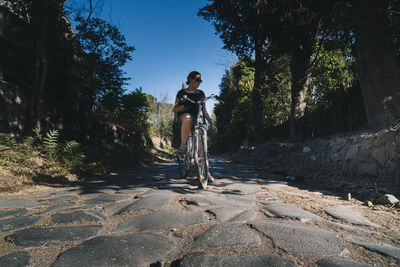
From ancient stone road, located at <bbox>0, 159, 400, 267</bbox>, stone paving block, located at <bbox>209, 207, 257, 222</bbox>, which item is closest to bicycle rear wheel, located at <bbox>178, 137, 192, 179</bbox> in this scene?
ancient stone road, located at <bbox>0, 159, 400, 267</bbox>

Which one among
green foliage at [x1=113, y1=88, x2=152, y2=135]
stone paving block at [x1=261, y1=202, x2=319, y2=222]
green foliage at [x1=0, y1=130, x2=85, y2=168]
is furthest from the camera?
green foliage at [x1=113, y1=88, x2=152, y2=135]

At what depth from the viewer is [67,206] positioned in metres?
2.37

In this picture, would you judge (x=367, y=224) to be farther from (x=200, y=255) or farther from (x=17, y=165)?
(x=17, y=165)

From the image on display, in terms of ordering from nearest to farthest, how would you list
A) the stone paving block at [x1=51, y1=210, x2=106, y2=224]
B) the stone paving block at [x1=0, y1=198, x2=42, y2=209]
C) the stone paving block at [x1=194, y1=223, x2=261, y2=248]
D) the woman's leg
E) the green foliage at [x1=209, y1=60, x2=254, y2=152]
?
the stone paving block at [x1=194, y1=223, x2=261, y2=248], the stone paving block at [x1=51, y1=210, x2=106, y2=224], the stone paving block at [x1=0, y1=198, x2=42, y2=209], the woman's leg, the green foliage at [x1=209, y1=60, x2=254, y2=152]

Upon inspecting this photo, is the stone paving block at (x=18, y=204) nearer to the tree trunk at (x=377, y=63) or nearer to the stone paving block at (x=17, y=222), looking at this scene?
the stone paving block at (x=17, y=222)

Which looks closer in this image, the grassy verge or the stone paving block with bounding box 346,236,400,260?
the stone paving block with bounding box 346,236,400,260

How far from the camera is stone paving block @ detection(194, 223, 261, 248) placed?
1370mm

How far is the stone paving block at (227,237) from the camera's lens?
137 centimetres

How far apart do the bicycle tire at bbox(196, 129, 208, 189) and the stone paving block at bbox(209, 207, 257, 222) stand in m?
1.28

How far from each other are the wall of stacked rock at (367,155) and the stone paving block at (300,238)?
2.47m

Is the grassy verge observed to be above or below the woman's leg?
below

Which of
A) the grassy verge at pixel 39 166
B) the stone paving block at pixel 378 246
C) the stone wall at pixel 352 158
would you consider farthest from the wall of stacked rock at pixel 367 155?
the grassy verge at pixel 39 166

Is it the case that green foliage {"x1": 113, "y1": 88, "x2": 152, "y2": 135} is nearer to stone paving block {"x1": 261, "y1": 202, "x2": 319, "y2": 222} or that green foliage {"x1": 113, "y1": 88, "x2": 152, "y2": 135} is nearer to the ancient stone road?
the ancient stone road

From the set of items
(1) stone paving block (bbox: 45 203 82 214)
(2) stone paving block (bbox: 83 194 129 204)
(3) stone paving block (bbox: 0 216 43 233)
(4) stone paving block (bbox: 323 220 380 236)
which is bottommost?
(2) stone paving block (bbox: 83 194 129 204)
